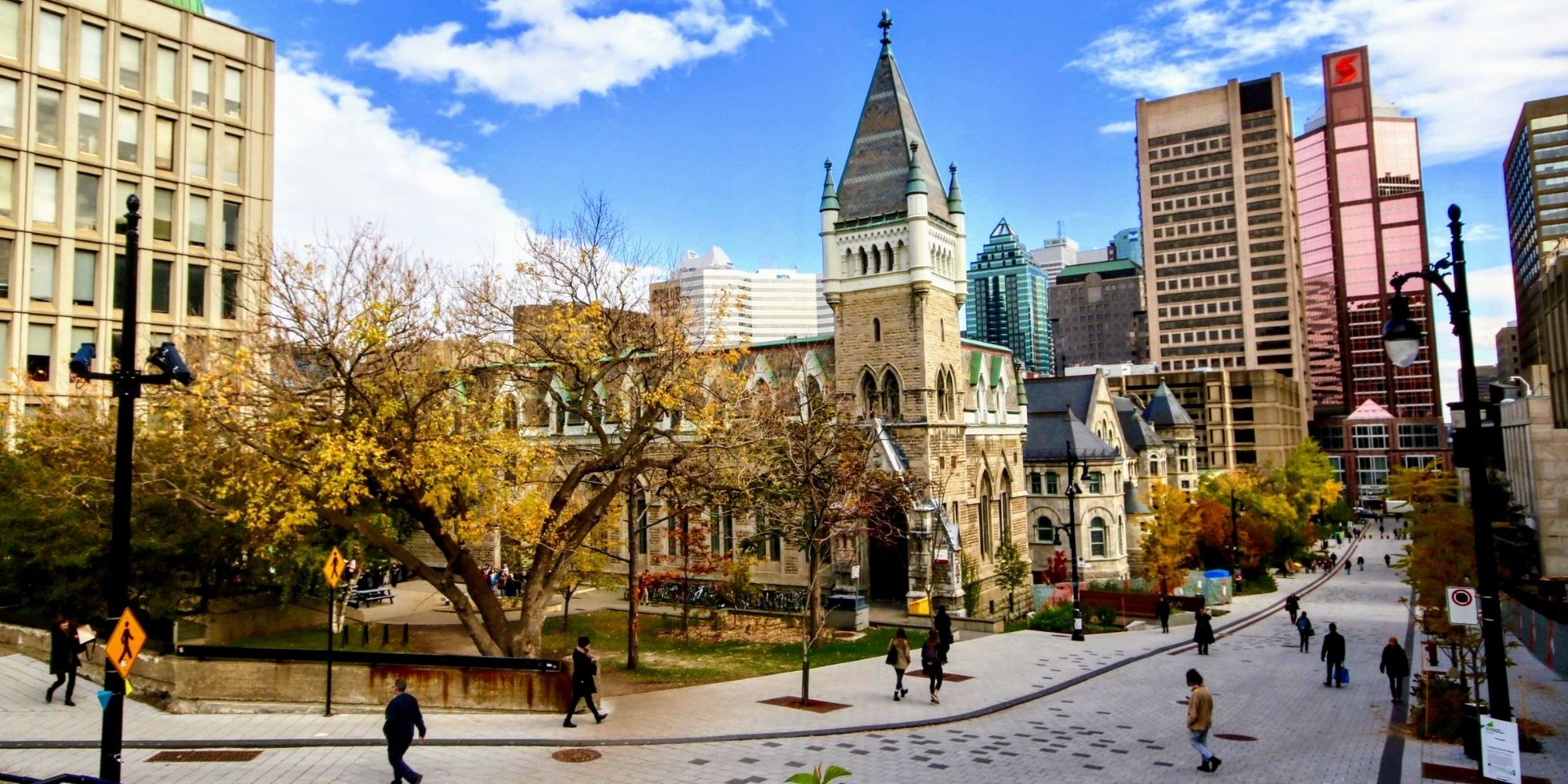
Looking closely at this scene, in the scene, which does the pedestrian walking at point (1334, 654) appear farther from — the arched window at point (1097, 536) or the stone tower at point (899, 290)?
the arched window at point (1097, 536)

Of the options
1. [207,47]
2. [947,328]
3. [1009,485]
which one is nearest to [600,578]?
[947,328]

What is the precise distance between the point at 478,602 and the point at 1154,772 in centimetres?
1374

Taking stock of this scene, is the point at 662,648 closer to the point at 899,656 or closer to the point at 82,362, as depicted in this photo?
the point at 899,656

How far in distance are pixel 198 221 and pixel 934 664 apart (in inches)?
1436

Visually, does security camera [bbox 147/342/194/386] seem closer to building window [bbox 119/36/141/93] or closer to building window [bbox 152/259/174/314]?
building window [bbox 152/259/174/314]

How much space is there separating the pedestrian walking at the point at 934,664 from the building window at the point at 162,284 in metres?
34.6

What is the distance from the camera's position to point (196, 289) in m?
40.2

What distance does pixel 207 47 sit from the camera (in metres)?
41.0

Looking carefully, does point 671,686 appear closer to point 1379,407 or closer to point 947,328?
point 947,328

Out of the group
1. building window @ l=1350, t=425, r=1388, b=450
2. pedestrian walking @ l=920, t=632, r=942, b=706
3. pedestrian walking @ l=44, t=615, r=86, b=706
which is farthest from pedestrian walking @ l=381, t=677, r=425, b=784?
building window @ l=1350, t=425, r=1388, b=450

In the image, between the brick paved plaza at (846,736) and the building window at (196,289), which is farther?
the building window at (196,289)

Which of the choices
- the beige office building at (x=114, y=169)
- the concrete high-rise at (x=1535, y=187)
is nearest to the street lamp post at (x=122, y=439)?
the beige office building at (x=114, y=169)

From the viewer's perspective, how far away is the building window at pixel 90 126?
37375 mm

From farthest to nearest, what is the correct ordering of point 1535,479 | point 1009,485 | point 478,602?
point 1009,485, point 1535,479, point 478,602
